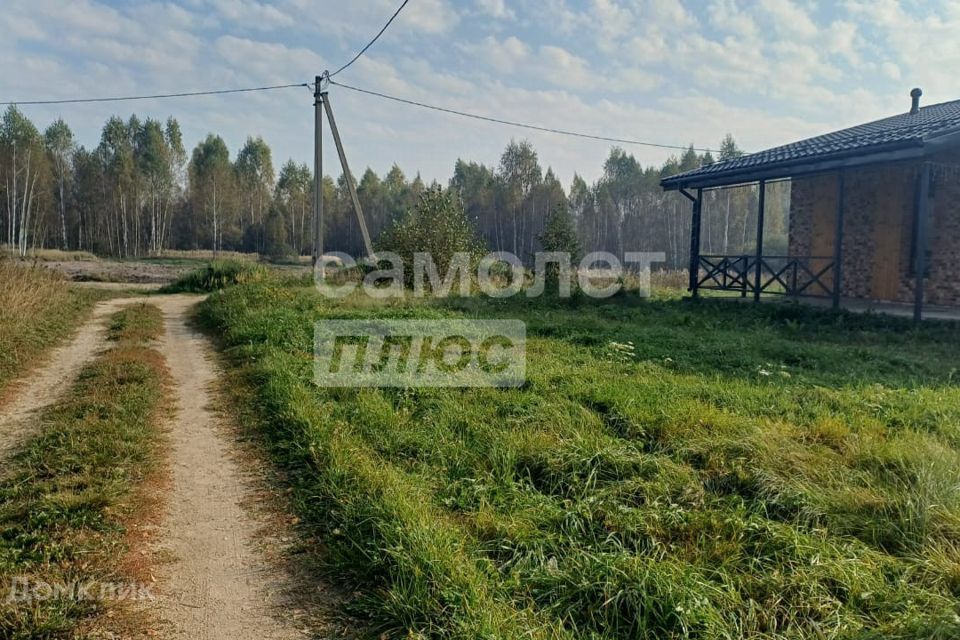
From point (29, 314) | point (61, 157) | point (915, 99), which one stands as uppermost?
point (61, 157)

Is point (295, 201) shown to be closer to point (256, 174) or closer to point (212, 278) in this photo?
point (256, 174)

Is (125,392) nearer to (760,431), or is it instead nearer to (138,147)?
(760,431)

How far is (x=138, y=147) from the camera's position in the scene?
4259cm

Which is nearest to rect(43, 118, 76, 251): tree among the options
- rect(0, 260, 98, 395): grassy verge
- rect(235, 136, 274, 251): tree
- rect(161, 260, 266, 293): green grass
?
rect(235, 136, 274, 251): tree

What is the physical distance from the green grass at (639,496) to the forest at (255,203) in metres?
33.3

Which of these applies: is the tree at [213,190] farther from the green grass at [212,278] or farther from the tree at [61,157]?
the green grass at [212,278]

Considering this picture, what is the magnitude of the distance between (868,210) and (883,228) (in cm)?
54

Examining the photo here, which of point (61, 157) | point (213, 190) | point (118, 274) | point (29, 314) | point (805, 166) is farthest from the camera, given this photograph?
point (213, 190)

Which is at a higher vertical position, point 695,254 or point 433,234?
point 433,234

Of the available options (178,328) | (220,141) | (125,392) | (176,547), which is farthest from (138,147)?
(176,547)

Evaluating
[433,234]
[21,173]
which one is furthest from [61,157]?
[433,234]

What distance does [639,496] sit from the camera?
134 inches

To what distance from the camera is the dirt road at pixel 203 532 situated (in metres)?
2.46

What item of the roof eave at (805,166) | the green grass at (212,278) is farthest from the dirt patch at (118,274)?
the roof eave at (805,166)
